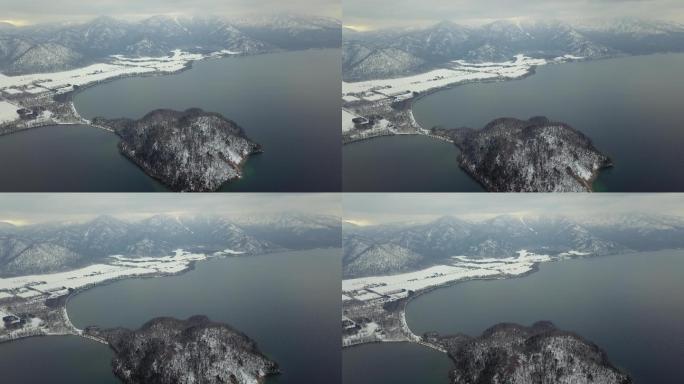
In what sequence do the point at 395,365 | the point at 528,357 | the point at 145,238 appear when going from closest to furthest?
the point at 528,357
the point at 395,365
the point at 145,238

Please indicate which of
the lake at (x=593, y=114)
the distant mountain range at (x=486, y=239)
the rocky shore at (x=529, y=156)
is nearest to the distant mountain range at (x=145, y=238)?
the distant mountain range at (x=486, y=239)

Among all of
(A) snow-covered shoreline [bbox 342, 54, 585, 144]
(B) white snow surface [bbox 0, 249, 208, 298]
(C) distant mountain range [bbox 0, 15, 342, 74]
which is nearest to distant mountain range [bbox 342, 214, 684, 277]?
(A) snow-covered shoreline [bbox 342, 54, 585, 144]

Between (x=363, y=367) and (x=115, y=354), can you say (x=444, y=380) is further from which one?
(x=115, y=354)

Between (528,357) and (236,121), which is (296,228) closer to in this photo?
(236,121)

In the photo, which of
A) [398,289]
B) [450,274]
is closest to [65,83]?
[398,289]

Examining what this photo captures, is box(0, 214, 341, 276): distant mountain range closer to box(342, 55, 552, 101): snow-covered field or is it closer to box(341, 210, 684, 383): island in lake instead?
box(341, 210, 684, 383): island in lake

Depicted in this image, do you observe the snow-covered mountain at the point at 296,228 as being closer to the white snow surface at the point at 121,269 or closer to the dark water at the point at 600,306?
the white snow surface at the point at 121,269
